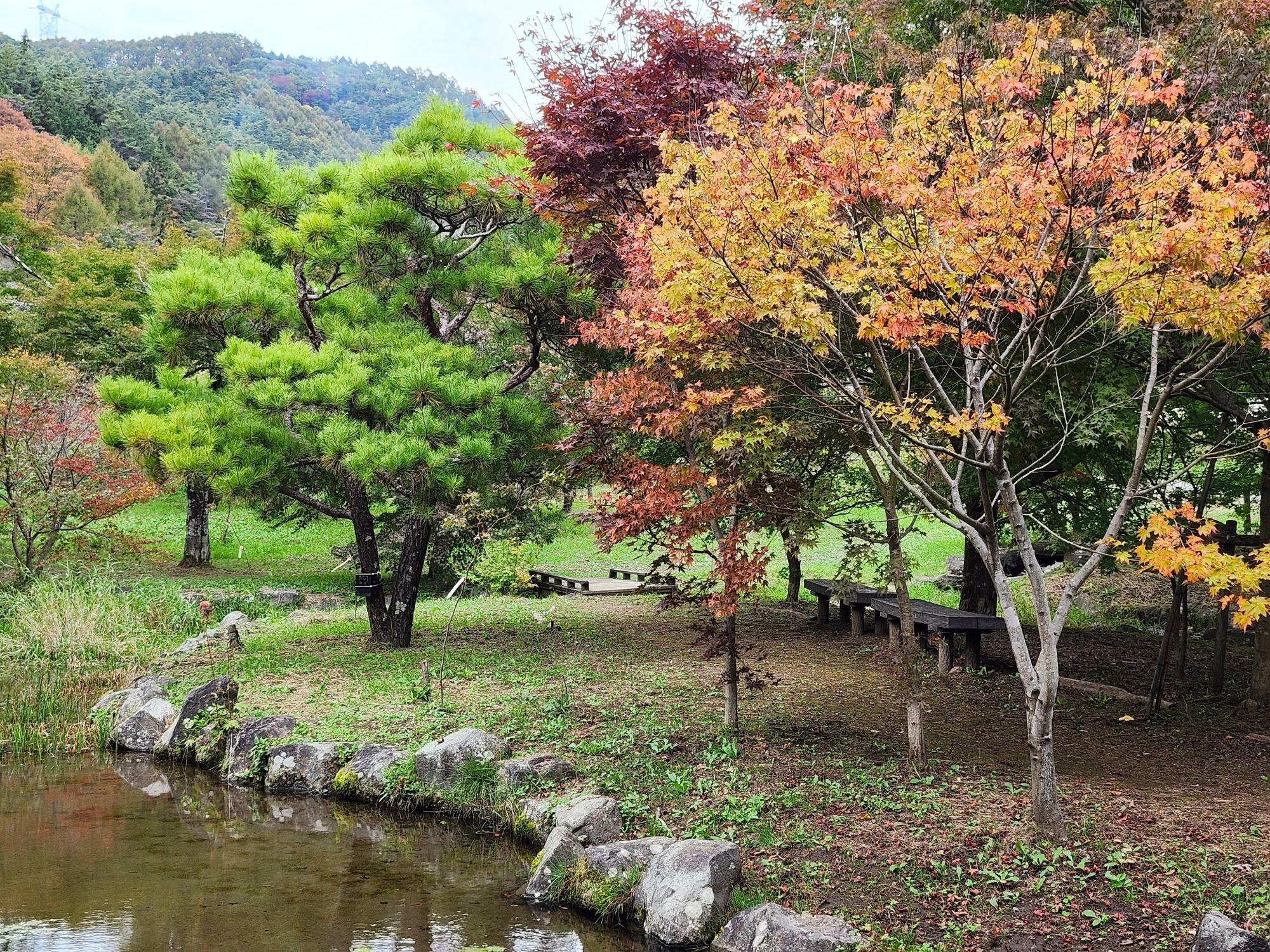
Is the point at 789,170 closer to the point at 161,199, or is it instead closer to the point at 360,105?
the point at 161,199

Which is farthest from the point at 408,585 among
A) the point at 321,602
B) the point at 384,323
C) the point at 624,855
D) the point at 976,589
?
the point at 976,589

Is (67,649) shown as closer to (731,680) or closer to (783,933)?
(731,680)

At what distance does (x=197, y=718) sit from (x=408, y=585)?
2961 millimetres

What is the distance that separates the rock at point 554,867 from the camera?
4855 millimetres

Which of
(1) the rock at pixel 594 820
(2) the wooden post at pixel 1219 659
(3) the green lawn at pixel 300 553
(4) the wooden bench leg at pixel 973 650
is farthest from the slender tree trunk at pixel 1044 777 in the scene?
(3) the green lawn at pixel 300 553

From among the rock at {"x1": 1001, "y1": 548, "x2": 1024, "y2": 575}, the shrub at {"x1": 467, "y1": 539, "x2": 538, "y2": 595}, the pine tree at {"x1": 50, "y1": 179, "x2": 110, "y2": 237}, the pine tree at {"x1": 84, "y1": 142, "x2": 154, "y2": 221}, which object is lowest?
the rock at {"x1": 1001, "y1": 548, "x2": 1024, "y2": 575}

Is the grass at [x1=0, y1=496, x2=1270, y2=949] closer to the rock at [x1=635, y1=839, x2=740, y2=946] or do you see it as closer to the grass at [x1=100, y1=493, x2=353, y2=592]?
the rock at [x1=635, y1=839, x2=740, y2=946]

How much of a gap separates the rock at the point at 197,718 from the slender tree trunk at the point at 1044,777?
5626 mm

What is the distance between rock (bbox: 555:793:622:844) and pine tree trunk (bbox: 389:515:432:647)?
516 centimetres

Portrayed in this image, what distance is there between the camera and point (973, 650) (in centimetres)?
827

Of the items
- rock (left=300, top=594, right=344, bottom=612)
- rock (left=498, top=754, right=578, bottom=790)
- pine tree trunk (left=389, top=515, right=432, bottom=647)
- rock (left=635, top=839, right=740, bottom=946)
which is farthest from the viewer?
rock (left=300, top=594, right=344, bottom=612)

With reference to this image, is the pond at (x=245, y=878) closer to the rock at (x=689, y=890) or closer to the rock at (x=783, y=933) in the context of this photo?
the rock at (x=689, y=890)

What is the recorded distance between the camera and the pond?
14.5 feet

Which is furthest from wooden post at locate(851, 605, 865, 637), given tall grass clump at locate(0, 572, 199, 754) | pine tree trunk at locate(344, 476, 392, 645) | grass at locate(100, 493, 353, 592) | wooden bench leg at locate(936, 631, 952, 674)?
grass at locate(100, 493, 353, 592)
